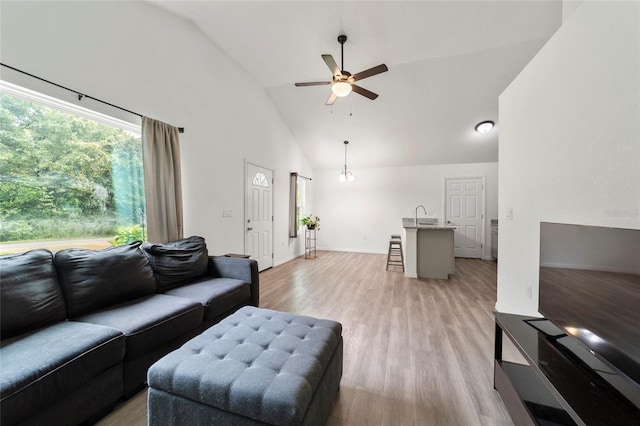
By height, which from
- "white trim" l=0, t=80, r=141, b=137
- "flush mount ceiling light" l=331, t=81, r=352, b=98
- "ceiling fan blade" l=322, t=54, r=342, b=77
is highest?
"ceiling fan blade" l=322, t=54, r=342, b=77

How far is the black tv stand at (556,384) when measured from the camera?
892 mm

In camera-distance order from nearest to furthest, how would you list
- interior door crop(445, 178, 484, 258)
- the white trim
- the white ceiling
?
the white trim, the white ceiling, interior door crop(445, 178, 484, 258)

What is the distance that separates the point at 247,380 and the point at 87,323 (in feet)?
4.13

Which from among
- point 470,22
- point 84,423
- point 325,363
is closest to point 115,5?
point 84,423

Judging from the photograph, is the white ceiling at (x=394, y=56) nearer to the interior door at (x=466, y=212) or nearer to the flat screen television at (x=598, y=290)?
the interior door at (x=466, y=212)

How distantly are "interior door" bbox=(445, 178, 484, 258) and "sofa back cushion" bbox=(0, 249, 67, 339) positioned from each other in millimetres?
6807

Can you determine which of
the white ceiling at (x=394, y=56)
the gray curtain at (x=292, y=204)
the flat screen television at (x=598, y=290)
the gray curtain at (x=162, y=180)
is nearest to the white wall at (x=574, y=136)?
the flat screen television at (x=598, y=290)

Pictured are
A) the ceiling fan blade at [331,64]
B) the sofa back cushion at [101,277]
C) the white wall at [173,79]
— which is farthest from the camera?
the ceiling fan blade at [331,64]

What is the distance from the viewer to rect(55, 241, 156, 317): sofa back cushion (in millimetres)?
1674

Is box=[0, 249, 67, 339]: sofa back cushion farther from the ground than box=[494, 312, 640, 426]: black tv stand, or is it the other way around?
box=[0, 249, 67, 339]: sofa back cushion

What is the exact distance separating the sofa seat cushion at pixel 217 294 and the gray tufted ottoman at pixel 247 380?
666 mm

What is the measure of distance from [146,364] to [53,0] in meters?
2.89

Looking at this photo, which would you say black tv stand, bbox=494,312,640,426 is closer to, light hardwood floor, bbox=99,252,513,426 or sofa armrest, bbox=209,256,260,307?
light hardwood floor, bbox=99,252,513,426

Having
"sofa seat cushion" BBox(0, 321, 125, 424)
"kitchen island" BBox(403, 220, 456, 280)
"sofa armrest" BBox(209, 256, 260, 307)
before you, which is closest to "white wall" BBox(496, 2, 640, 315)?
"kitchen island" BBox(403, 220, 456, 280)
